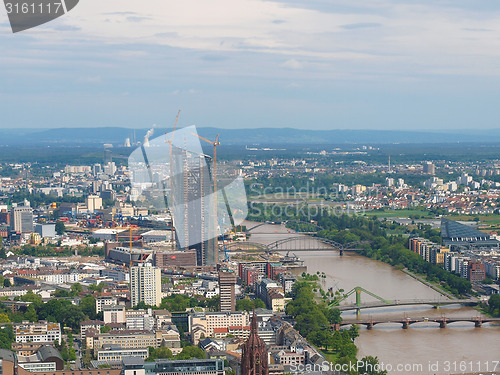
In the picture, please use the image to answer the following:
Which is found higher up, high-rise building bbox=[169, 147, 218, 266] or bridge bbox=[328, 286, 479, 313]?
high-rise building bbox=[169, 147, 218, 266]

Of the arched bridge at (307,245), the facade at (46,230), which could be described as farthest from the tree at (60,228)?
the arched bridge at (307,245)

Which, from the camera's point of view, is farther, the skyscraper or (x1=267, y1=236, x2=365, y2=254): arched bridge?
(x1=267, y1=236, x2=365, y2=254): arched bridge

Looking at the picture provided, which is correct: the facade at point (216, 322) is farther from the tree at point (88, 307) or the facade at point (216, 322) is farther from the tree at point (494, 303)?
the tree at point (494, 303)

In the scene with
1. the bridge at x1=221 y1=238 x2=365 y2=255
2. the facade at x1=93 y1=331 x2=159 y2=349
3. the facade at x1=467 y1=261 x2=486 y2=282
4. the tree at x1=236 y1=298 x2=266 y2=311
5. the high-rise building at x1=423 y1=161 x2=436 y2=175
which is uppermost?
the facade at x1=93 y1=331 x2=159 y2=349

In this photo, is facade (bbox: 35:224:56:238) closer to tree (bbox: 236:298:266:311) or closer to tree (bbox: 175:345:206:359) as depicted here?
tree (bbox: 236:298:266:311)

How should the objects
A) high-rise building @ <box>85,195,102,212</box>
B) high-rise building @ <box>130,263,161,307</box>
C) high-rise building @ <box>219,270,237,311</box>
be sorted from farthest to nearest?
1. high-rise building @ <box>85,195,102,212</box>
2. high-rise building @ <box>130,263,161,307</box>
3. high-rise building @ <box>219,270,237,311</box>

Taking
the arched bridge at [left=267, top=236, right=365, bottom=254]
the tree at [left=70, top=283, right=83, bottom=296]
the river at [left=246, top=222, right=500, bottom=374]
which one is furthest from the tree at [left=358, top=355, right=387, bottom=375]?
the arched bridge at [left=267, top=236, right=365, bottom=254]

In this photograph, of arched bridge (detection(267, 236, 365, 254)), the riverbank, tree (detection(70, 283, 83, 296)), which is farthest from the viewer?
arched bridge (detection(267, 236, 365, 254))

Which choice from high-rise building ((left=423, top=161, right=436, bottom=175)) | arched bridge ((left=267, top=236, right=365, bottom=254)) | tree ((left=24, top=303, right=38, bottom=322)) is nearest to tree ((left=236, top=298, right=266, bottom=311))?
tree ((left=24, top=303, right=38, bottom=322))
